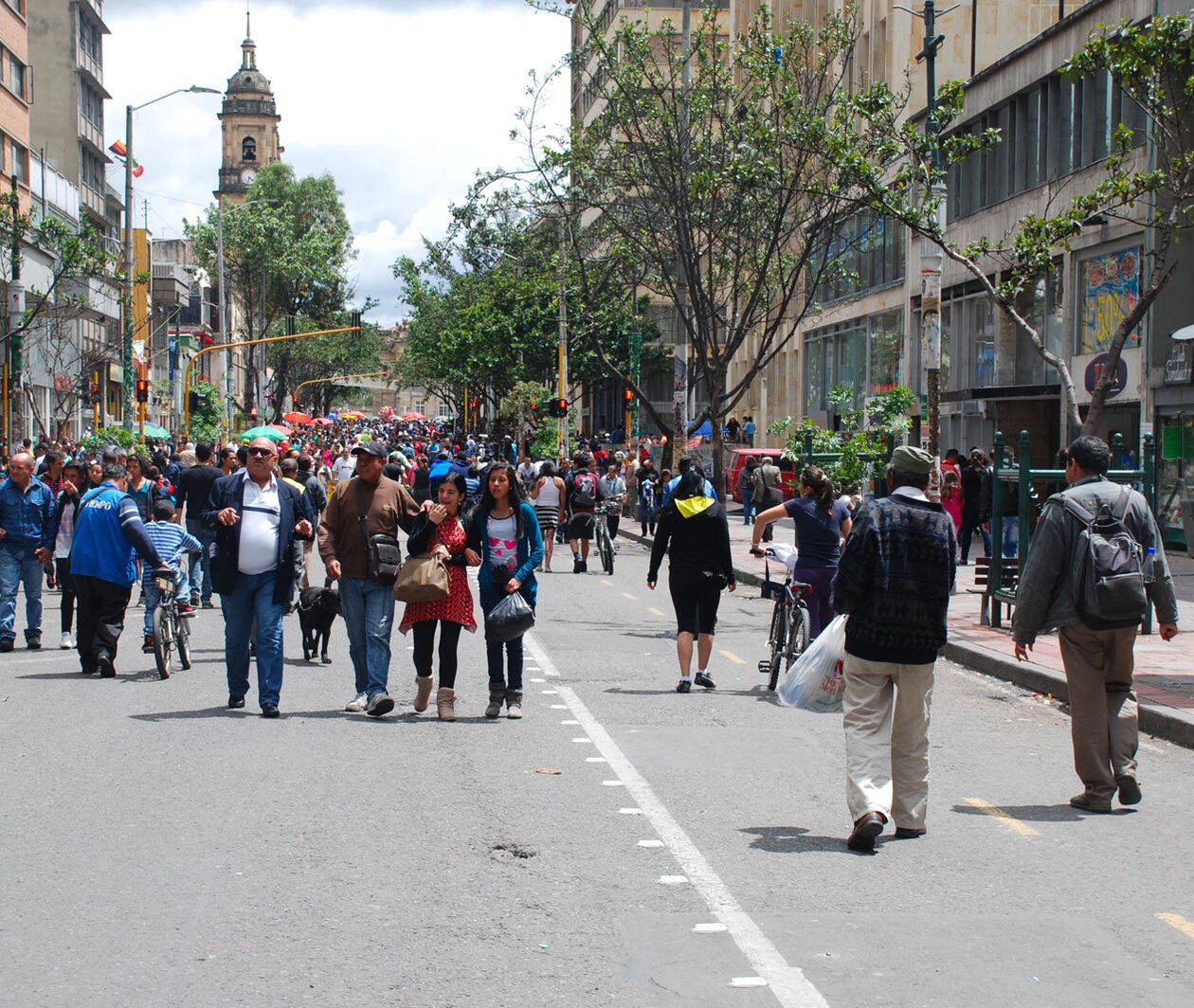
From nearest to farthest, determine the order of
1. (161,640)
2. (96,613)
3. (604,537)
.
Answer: (161,640) < (96,613) < (604,537)

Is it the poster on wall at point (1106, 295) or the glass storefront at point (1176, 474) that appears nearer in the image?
the glass storefront at point (1176, 474)

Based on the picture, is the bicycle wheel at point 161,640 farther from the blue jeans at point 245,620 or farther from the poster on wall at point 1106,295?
the poster on wall at point 1106,295

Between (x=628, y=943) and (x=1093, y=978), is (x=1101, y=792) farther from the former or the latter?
(x=628, y=943)

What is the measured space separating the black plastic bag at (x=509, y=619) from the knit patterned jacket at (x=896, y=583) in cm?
349

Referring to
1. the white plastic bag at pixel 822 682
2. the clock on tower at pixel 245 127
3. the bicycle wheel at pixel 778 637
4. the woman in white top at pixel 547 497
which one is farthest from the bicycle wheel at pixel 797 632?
the clock on tower at pixel 245 127

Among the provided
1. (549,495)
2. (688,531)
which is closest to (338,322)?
(549,495)

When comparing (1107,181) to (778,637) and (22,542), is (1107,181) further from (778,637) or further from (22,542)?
(22,542)

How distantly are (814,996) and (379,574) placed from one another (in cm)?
597

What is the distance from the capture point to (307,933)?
580 cm

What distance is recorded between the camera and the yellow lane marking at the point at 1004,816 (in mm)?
7789

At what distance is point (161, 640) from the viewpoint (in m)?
12.7

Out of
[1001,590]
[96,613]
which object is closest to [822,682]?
[96,613]

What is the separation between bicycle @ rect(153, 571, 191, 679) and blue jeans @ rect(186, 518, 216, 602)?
1676 mm

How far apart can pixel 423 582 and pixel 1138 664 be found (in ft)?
21.0
